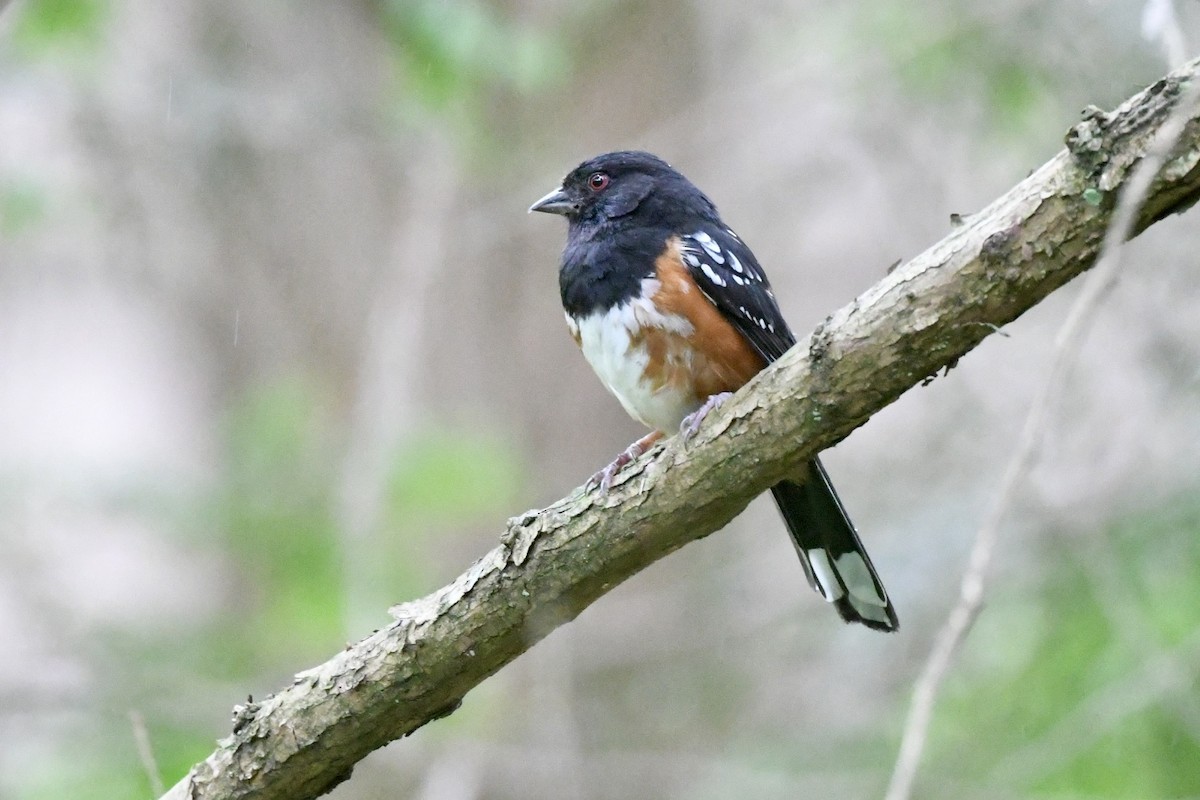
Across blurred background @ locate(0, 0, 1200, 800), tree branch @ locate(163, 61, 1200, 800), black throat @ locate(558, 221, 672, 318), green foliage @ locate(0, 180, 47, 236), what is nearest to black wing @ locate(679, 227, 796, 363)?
black throat @ locate(558, 221, 672, 318)

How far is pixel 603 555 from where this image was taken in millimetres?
2572

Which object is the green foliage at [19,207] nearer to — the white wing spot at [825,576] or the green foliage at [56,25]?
the green foliage at [56,25]

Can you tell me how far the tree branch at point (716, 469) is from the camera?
2.07 meters

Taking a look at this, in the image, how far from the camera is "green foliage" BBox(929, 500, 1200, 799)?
4027 mm

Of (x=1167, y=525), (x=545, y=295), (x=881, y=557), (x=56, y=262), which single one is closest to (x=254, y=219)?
(x=56, y=262)

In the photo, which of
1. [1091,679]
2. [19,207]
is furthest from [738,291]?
[19,207]

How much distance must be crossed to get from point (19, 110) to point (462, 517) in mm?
2624

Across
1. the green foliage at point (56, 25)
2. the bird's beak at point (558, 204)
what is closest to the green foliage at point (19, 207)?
the green foliage at point (56, 25)

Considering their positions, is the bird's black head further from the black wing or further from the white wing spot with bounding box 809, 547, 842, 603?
the white wing spot with bounding box 809, 547, 842, 603

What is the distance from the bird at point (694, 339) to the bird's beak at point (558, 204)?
37 centimetres

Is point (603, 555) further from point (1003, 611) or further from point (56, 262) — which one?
point (56, 262)

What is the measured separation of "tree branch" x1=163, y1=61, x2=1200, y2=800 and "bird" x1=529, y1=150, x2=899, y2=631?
1.88 ft

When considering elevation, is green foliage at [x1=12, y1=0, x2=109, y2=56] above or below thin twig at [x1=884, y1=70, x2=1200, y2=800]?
above

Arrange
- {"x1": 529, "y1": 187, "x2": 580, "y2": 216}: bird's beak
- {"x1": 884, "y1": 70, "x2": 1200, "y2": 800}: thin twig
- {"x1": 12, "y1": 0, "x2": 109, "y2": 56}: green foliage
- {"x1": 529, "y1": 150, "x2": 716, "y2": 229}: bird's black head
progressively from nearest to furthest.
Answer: {"x1": 884, "y1": 70, "x2": 1200, "y2": 800}: thin twig, {"x1": 529, "y1": 150, "x2": 716, "y2": 229}: bird's black head, {"x1": 529, "y1": 187, "x2": 580, "y2": 216}: bird's beak, {"x1": 12, "y1": 0, "x2": 109, "y2": 56}: green foliage
